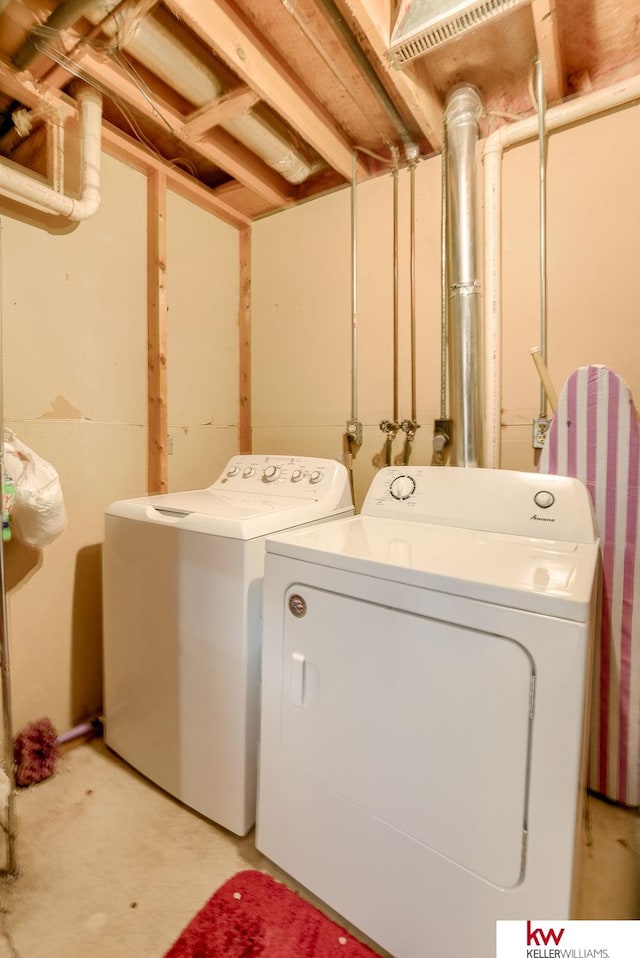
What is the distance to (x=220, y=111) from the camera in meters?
1.52

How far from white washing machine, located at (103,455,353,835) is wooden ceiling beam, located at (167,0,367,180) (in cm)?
128

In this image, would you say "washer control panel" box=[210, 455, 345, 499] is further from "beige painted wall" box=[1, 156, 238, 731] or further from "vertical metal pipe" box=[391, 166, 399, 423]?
"vertical metal pipe" box=[391, 166, 399, 423]

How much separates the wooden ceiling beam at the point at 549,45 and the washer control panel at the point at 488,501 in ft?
4.26

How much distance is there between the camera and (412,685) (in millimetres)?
854

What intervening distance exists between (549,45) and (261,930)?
2518 millimetres

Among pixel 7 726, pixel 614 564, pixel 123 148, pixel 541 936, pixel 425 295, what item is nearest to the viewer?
pixel 541 936

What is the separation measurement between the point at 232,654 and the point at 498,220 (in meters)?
1.77

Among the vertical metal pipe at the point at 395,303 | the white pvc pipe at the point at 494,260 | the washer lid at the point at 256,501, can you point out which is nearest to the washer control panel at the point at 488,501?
the washer lid at the point at 256,501

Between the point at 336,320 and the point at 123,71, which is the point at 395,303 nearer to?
the point at 336,320

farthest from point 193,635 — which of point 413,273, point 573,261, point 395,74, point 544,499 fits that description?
point 395,74

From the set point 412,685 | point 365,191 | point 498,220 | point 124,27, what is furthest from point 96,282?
point 412,685

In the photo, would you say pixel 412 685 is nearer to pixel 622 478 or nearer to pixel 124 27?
pixel 622 478

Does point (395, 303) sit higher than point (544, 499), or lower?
higher

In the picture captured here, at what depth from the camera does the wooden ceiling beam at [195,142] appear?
1.35m
